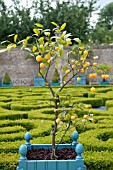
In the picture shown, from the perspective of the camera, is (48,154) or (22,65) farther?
(22,65)

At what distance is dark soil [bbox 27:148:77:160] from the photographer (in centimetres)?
337

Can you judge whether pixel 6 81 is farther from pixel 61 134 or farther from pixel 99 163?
pixel 99 163

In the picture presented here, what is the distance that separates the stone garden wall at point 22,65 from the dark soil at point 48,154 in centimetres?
2016

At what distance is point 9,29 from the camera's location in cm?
2788

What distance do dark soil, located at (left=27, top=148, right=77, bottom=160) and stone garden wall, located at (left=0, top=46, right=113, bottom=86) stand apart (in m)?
20.2

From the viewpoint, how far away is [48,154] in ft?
11.3

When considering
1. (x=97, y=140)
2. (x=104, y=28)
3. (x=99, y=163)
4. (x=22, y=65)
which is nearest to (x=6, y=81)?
(x=22, y=65)

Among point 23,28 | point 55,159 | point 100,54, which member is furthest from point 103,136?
point 23,28

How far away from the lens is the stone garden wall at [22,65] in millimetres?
23672

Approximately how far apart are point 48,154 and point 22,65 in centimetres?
2059

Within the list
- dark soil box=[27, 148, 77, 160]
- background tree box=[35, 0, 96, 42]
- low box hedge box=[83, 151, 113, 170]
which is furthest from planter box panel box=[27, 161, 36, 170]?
background tree box=[35, 0, 96, 42]

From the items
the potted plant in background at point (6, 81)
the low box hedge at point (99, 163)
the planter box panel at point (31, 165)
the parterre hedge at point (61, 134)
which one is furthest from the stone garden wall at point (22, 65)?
the planter box panel at point (31, 165)

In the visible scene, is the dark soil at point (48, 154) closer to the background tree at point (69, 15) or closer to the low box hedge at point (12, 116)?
the low box hedge at point (12, 116)

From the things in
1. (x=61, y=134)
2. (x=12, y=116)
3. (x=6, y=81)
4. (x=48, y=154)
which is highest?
(x=48, y=154)
